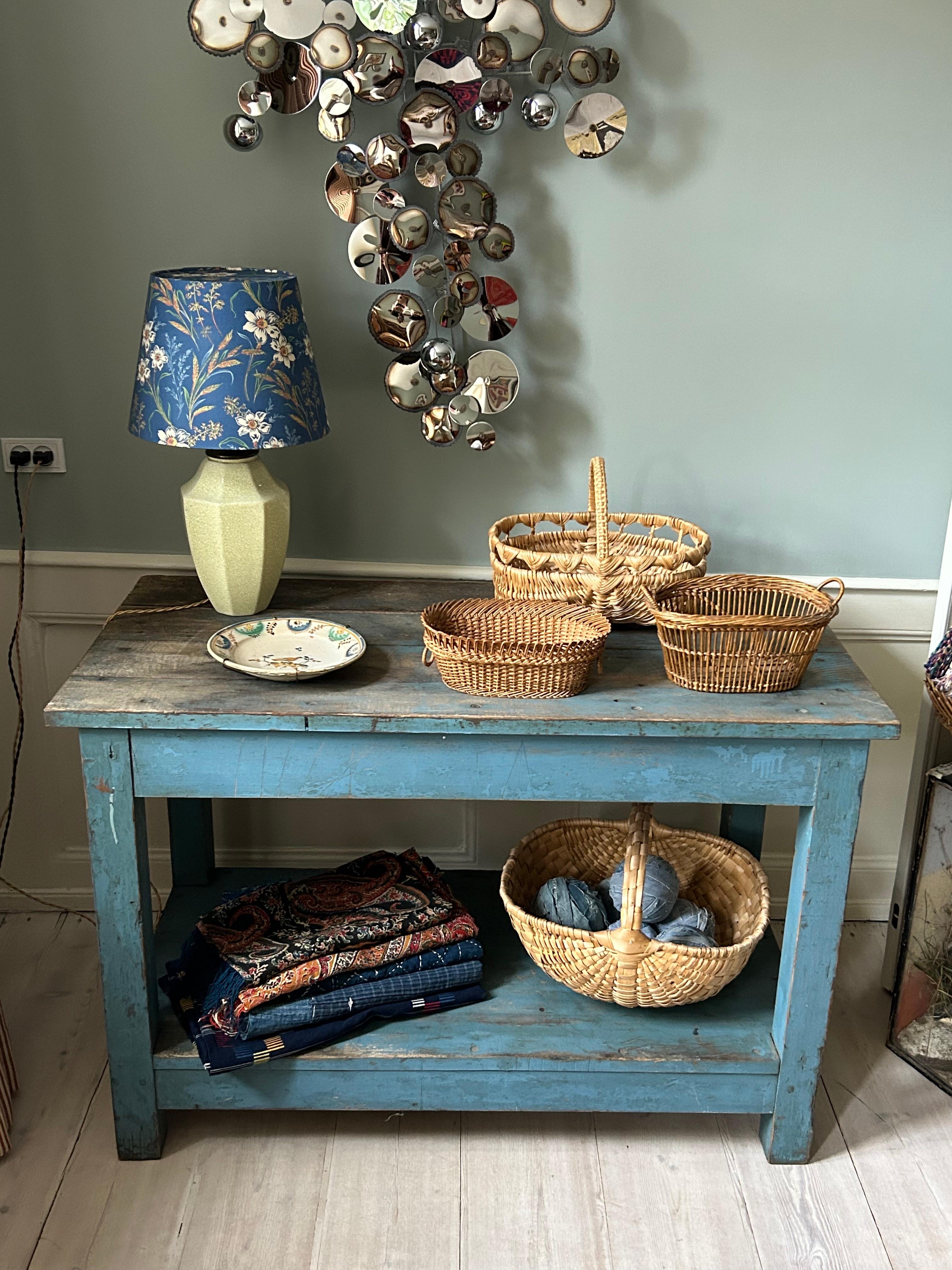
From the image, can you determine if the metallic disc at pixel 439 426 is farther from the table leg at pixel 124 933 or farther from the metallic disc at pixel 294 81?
the table leg at pixel 124 933

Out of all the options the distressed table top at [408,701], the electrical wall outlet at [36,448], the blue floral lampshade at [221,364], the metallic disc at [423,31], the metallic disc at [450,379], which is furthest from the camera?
the electrical wall outlet at [36,448]

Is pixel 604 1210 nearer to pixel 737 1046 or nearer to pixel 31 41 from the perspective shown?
pixel 737 1046

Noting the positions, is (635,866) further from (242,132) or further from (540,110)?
(242,132)

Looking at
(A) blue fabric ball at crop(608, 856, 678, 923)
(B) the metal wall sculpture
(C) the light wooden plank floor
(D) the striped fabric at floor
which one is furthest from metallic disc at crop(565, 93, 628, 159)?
(D) the striped fabric at floor

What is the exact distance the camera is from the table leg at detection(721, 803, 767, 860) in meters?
2.15

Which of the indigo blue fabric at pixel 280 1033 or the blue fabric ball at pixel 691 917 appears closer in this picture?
the indigo blue fabric at pixel 280 1033

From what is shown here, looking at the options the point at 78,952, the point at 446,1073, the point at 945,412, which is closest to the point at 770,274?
the point at 945,412

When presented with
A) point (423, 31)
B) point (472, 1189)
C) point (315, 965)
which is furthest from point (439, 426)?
point (472, 1189)

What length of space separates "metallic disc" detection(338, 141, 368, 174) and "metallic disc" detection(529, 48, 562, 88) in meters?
0.30

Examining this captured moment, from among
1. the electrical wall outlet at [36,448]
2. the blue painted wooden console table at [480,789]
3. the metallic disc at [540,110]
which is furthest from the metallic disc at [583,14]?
the electrical wall outlet at [36,448]

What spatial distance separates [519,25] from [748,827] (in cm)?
144

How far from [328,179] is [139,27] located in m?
0.39

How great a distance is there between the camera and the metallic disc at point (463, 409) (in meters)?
2.00

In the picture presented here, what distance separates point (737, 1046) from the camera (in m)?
1.77
